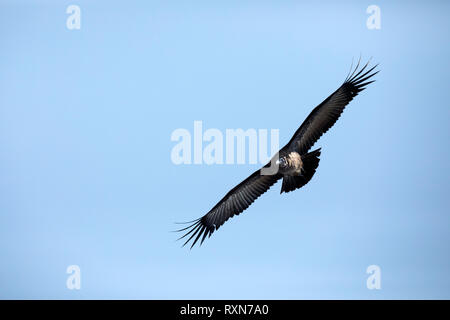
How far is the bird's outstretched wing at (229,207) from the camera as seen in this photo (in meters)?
13.8

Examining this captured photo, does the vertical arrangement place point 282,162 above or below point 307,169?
above

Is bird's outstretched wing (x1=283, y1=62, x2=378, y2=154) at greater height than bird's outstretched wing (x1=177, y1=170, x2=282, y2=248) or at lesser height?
greater

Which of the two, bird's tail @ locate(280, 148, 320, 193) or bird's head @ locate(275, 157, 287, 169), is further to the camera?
bird's head @ locate(275, 157, 287, 169)

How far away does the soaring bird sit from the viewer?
12.7 metres

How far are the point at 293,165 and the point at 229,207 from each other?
1866mm

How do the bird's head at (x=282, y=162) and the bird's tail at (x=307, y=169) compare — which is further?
the bird's head at (x=282, y=162)

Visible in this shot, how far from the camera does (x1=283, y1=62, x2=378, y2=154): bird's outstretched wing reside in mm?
12883

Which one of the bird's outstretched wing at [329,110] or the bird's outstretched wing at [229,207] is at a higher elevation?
the bird's outstretched wing at [329,110]

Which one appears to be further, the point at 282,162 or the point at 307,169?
the point at 282,162

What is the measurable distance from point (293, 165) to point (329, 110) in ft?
3.82

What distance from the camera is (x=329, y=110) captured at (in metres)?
13.0
